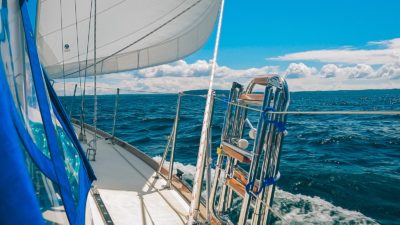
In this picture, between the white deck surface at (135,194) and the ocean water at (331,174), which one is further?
the ocean water at (331,174)

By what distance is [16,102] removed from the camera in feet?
3.19

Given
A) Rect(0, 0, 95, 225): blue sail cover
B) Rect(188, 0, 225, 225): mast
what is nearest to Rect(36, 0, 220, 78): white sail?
Rect(188, 0, 225, 225): mast

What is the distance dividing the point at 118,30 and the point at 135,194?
6.95ft

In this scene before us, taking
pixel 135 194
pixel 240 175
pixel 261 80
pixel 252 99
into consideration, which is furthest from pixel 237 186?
pixel 135 194

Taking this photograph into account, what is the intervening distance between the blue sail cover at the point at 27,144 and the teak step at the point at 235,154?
37.5 inches

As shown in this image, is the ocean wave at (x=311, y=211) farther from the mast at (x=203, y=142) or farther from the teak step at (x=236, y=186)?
the mast at (x=203, y=142)

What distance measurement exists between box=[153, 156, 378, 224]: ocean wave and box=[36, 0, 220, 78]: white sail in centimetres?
213

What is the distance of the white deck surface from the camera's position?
2.58 metres

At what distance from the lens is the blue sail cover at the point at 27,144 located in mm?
770

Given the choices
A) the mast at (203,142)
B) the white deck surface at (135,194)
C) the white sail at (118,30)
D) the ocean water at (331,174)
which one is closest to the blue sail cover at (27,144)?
the mast at (203,142)

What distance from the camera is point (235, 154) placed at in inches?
79.8

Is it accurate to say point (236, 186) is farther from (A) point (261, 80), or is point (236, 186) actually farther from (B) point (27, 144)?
(B) point (27, 144)

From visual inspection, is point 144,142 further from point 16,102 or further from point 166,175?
point 16,102

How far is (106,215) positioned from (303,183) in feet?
13.8
